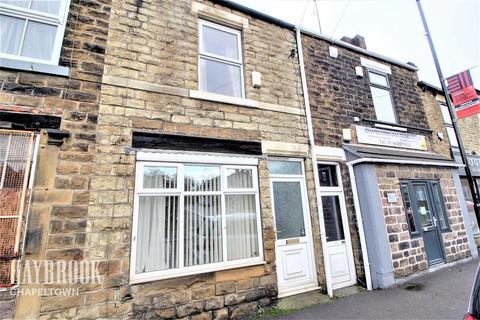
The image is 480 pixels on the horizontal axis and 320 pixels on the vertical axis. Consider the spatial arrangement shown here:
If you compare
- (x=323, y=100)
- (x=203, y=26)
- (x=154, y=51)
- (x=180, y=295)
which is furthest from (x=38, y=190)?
(x=323, y=100)

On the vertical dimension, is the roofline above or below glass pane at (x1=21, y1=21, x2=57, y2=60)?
above

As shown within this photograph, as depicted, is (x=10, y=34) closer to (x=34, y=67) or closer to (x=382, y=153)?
(x=34, y=67)

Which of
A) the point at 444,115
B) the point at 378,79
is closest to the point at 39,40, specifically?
the point at 378,79

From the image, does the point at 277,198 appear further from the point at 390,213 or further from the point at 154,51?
the point at 154,51

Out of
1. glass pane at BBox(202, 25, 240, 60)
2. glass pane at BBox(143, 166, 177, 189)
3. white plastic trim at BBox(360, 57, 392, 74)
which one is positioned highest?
white plastic trim at BBox(360, 57, 392, 74)

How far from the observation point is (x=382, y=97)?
25.7ft

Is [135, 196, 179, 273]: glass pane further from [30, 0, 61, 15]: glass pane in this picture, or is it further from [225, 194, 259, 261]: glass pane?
[30, 0, 61, 15]: glass pane

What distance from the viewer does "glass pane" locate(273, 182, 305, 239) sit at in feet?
17.1

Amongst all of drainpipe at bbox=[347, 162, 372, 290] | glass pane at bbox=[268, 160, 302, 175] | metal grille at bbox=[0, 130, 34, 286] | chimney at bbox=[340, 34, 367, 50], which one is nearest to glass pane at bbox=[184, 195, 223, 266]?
glass pane at bbox=[268, 160, 302, 175]

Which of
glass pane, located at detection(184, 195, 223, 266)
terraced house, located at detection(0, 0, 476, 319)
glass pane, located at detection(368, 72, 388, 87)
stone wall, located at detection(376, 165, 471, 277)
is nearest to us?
terraced house, located at detection(0, 0, 476, 319)

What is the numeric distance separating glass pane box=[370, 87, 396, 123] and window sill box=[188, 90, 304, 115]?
10.6ft

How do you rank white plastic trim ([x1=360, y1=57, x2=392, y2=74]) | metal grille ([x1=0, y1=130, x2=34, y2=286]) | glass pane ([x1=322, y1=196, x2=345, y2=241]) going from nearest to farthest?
metal grille ([x1=0, y1=130, x2=34, y2=286]) → glass pane ([x1=322, y1=196, x2=345, y2=241]) → white plastic trim ([x1=360, y1=57, x2=392, y2=74])

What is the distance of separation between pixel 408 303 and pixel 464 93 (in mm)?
5713

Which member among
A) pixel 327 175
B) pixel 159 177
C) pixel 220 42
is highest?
pixel 220 42
